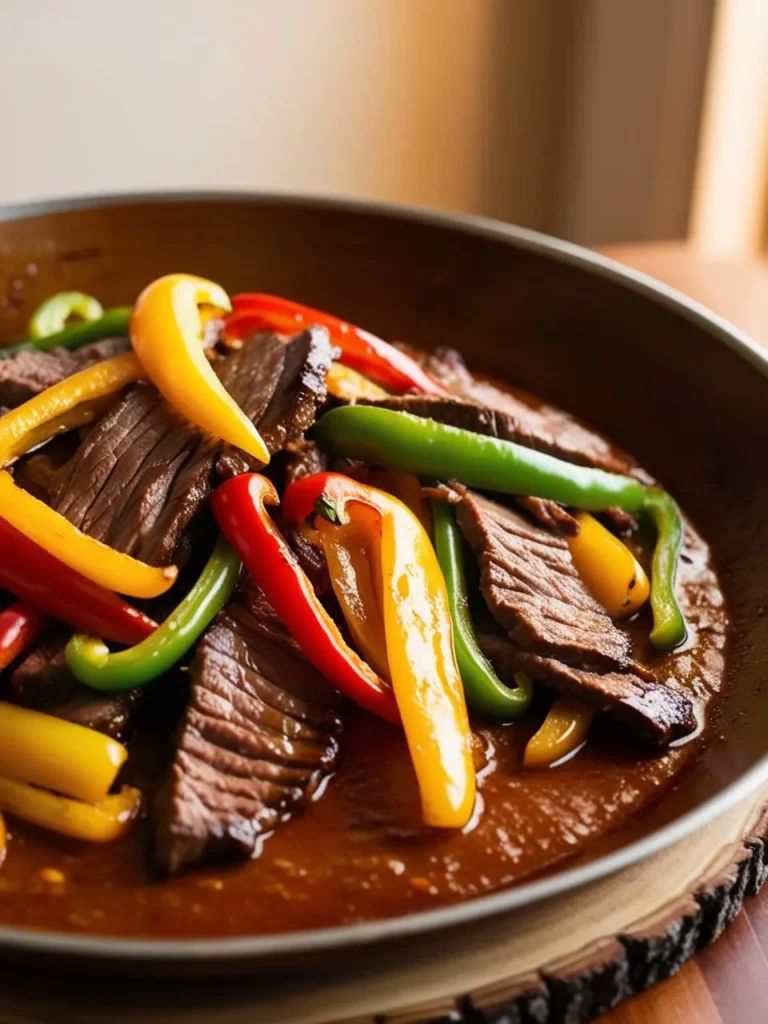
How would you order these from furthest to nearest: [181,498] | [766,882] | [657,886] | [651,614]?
[651,614] → [181,498] → [766,882] → [657,886]

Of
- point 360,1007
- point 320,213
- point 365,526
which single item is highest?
point 320,213

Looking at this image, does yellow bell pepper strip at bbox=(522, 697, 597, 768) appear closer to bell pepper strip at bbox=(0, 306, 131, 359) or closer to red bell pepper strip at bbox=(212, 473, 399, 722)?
red bell pepper strip at bbox=(212, 473, 399, 722)

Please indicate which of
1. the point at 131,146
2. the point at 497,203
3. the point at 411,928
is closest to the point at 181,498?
the point at 411,928

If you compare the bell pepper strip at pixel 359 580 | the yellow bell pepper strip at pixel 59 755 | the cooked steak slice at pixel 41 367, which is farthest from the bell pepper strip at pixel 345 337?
the yellow bell pepper strip at pixel 59 755

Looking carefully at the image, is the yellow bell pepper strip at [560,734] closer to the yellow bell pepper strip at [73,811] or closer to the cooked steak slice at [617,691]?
the cooked steak slice at [617,691]

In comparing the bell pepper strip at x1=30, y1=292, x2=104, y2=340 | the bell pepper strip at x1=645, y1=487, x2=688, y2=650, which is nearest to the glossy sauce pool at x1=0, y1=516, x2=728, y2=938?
the bell pepper strip at x1=645, y1=487, x2=688, y2=650

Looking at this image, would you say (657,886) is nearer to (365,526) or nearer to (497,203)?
(365,526)
